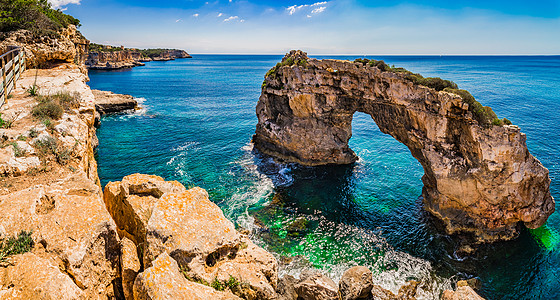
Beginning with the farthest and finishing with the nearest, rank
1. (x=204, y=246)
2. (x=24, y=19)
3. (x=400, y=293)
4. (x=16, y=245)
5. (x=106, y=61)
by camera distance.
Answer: (x=106, y=61) → (x=24, y=19) → (x=400, y=293) → (x=204, y=246) → (x=16, y=245)

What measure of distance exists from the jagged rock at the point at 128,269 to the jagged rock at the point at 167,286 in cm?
70

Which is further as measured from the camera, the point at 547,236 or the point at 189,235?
the point at 547,236

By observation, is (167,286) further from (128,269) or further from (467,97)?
(467,97)

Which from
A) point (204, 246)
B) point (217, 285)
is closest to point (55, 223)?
point (204, 246)

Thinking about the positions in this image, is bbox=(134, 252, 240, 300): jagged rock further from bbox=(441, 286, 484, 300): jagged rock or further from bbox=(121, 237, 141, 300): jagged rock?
bbox=(441, 286, 484, 300): jagged rock

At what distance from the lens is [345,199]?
88.4 ft

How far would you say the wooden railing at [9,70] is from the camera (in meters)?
12.3

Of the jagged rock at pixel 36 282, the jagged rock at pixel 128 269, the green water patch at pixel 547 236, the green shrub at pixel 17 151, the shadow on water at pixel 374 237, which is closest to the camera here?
the jagged rock at pixel 36 282

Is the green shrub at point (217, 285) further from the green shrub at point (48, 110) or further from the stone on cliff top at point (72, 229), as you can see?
the green shrub at point (48, 110)

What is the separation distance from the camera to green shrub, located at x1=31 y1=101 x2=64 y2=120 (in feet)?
37.9

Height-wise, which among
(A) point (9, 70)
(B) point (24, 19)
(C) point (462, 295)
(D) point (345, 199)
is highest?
(B) point (24, 19)

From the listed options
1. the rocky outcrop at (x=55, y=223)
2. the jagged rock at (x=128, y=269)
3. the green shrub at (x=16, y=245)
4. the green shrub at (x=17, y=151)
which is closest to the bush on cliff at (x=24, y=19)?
the rocky outcrop at (x=55, y=223)

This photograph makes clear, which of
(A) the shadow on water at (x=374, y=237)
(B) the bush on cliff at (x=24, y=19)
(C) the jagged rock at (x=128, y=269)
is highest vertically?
(B) the bush on cliff at (x=24, y=19)

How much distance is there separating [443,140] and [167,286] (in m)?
22.1
